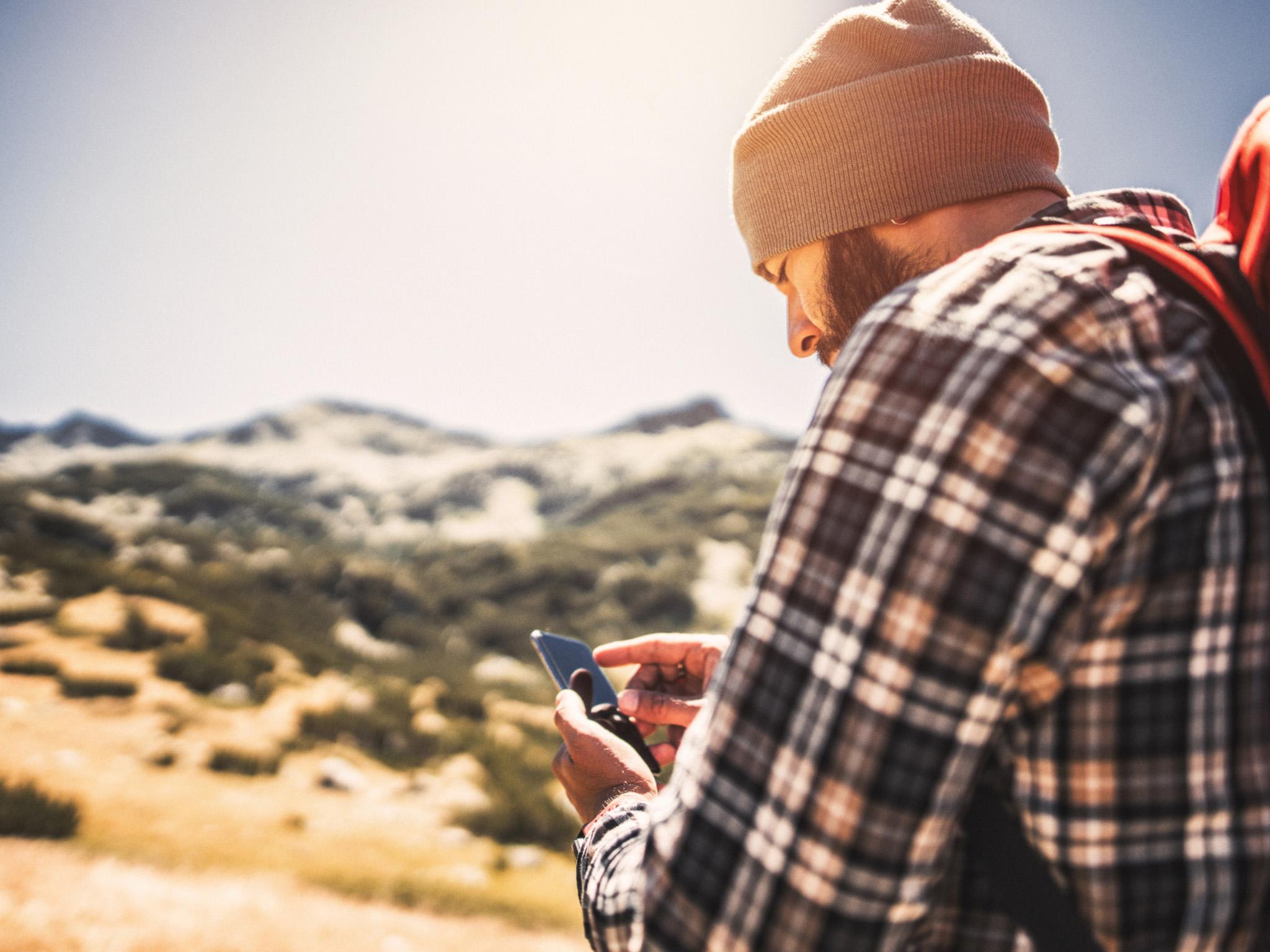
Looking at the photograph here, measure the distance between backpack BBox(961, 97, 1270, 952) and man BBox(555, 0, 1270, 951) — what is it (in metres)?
0.02

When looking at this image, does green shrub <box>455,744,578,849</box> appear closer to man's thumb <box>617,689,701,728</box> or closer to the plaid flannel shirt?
man's thumb <box>617,689,701,728</box>

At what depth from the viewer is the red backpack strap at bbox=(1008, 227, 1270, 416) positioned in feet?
2.74

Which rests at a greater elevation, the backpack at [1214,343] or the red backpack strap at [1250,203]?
the red backpack strap at [1250,203]

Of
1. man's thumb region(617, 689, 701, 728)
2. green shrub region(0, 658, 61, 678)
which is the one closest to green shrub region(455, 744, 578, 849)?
green shrub region(0, 658, 61, 678)

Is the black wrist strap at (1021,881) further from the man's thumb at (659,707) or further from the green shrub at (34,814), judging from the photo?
the green shrub at (34,814)

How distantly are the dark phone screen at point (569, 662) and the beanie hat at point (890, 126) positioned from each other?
111cm

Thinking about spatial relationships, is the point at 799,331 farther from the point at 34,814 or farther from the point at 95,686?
the point at 95,686

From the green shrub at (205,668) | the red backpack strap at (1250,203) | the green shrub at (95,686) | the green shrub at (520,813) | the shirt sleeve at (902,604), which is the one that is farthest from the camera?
the green shrub at (205,668)

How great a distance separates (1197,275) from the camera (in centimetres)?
89

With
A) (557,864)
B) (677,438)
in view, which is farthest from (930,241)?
(677,438)

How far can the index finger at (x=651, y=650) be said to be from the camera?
6.82ft

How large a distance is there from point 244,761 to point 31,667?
8.38 feet

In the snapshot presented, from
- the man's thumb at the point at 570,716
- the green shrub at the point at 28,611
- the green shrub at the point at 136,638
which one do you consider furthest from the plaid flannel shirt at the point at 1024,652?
the green shrub at the point at 28,611

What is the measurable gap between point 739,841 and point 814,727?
0.47ft
